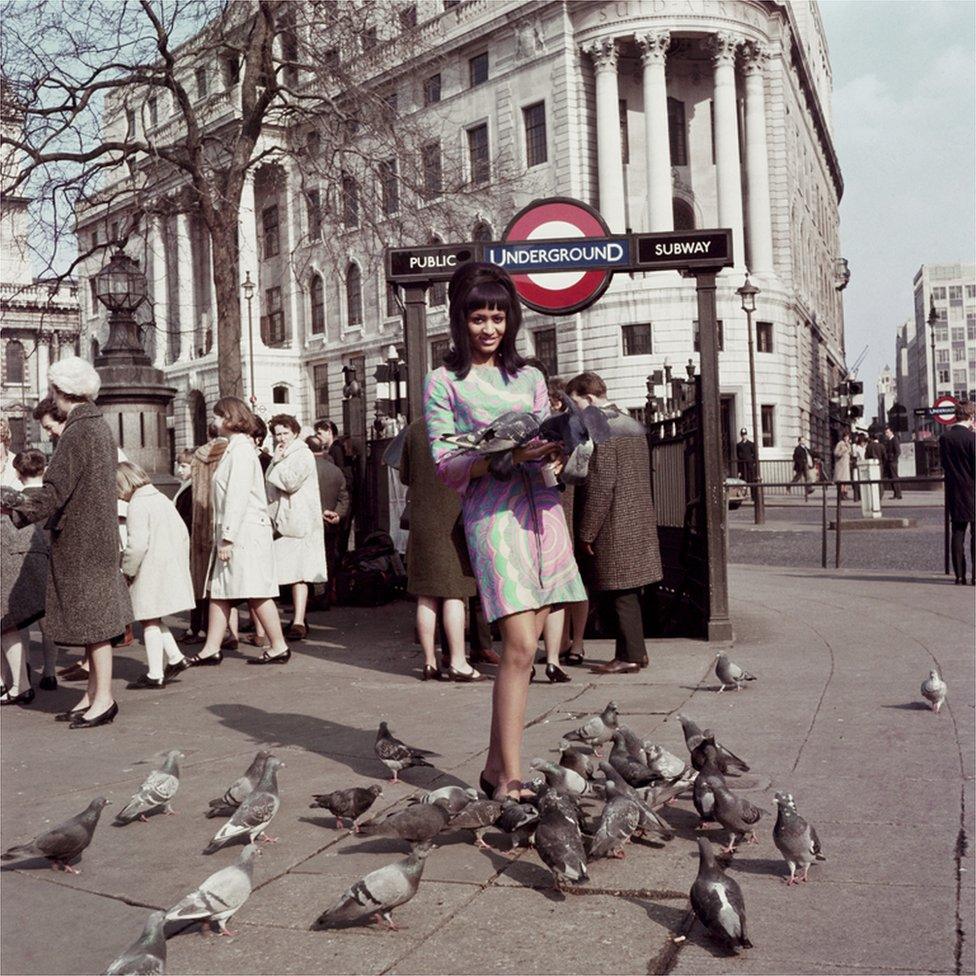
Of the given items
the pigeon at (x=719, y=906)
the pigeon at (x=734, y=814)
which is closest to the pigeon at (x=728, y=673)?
the pigeon at (x=734, y=814)

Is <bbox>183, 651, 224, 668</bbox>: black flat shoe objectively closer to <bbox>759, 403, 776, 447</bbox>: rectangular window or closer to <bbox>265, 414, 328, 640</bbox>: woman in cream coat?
<bbox>265, 414, 328, 640</bbox>: woman in cream coat

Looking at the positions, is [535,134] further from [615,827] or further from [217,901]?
[217,901]

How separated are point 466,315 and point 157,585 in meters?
4.19

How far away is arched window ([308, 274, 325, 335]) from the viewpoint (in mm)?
57156

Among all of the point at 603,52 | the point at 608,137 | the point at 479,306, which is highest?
the point at 603,52

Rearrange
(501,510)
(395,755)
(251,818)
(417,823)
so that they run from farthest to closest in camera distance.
A: (395,755) → (501,510) → (251,818) → (417,823)

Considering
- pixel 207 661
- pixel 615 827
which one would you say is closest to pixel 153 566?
pixel 207 661

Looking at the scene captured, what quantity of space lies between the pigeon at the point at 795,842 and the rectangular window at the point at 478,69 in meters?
46.8

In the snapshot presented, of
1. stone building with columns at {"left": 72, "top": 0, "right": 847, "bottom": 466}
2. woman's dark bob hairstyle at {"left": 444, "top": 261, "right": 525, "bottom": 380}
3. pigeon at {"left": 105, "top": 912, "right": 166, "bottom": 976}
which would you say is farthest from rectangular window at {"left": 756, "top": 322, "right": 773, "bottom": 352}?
pigeon at {"left": 105, "top": 912, "right": 166, "bottom": 976}

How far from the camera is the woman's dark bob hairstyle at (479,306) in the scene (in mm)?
4316

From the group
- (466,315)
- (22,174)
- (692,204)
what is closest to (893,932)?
(466,315)

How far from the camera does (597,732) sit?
532 centimetres

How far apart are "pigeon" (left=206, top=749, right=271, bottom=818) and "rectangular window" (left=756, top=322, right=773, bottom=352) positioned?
4284cm

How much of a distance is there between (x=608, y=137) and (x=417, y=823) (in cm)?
4304
